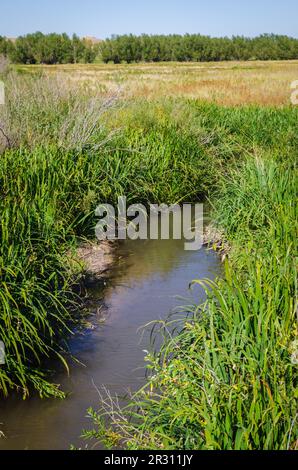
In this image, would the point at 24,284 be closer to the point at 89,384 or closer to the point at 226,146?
the point at 89,384

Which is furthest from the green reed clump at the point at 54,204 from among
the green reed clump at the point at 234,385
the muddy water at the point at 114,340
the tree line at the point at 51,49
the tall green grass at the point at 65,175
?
the tree line at the point at 51,49

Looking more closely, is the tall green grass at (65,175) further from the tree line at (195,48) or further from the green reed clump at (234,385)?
the tree line at (195,48)

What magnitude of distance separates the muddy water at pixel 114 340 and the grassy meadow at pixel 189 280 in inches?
6.4

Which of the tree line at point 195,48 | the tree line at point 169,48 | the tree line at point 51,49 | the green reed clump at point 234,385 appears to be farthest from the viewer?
the tree line at point 195,48

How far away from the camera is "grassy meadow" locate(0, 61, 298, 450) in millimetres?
3191

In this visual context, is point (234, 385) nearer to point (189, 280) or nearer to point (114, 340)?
point (114, 340)

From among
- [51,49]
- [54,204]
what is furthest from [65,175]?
[51,49]

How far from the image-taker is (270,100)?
20.5m

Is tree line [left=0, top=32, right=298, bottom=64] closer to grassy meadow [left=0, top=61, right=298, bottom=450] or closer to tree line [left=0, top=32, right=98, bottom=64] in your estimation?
tree line [left=0, top=32, right=98, bottom=64]

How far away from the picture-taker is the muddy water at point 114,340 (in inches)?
163

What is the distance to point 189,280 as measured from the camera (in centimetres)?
708

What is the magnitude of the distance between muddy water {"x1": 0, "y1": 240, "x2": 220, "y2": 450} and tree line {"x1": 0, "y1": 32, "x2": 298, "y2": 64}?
7755 centimetres

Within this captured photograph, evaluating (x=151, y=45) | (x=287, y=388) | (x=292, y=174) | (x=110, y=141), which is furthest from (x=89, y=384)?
(x=151, y=45)

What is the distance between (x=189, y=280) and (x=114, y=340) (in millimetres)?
1899
